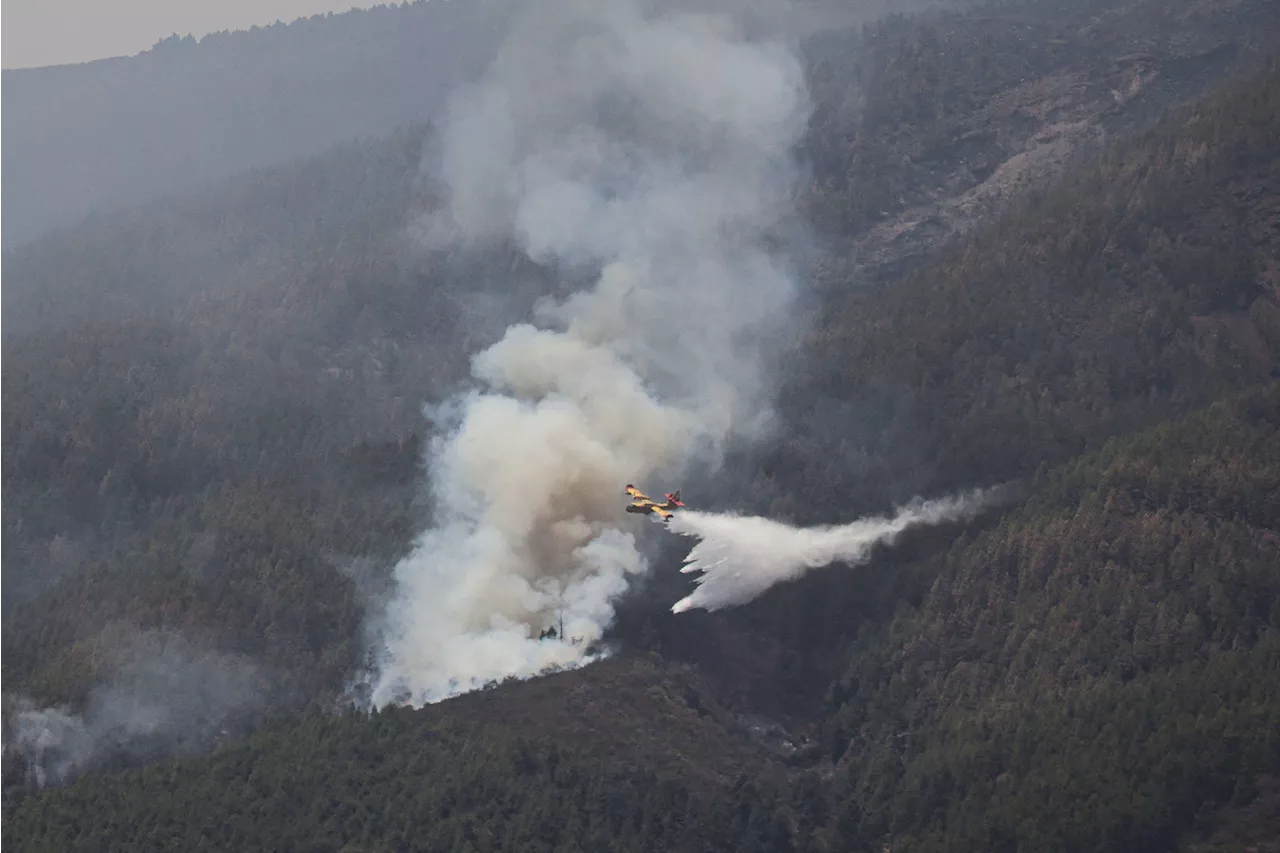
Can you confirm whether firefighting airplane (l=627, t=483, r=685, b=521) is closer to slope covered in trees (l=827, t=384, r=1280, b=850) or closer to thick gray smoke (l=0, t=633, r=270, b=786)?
slope covered in trees (l=827, t=384, r=1280, b=850)

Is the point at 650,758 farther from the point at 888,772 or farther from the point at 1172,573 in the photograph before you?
the point at 1172,573

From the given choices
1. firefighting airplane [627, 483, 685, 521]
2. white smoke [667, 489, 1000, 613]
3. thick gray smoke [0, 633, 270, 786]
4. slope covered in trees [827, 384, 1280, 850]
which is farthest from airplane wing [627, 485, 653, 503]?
thick gray smoke [0, 633, 270, 786]

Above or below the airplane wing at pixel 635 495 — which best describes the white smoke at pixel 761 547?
below

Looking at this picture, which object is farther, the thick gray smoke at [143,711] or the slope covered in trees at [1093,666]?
the thick gray smoke at [143,711]

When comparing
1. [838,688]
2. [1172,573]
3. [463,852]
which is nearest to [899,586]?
[838,688]

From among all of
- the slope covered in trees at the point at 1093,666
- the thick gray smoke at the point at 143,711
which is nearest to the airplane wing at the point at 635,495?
the slope covered in trees at the point at 1093,666

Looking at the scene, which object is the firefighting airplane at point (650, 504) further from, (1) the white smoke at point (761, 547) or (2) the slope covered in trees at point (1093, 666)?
(2) the slope covered in trees at point (1093, 666)
